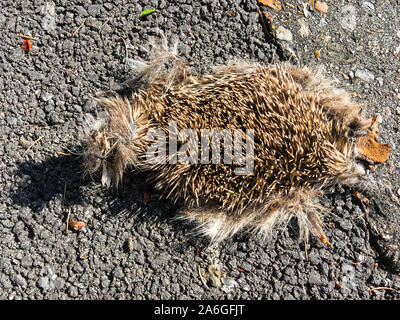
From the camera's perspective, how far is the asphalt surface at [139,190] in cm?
295

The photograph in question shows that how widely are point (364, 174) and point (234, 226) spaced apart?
107cm

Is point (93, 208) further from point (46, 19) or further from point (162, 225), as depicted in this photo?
point (46, 19)

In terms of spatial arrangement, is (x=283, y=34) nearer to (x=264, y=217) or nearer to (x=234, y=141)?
(x=234, y=141)

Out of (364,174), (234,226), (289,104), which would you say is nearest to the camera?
(289,104)

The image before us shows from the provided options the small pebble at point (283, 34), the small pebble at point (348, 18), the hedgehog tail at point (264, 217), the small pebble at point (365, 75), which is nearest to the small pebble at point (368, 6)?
the small pebble at point (348, 18)

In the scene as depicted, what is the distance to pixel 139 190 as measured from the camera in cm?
306

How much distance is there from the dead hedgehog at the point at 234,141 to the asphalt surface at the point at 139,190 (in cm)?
18

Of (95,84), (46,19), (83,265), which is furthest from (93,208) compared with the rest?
(46,19)

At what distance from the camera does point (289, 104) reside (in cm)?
277

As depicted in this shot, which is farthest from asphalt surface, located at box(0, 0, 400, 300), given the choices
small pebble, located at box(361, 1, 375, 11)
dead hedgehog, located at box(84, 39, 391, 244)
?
small pebble, located at box(361, 1, 375, 11)

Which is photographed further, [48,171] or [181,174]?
[48,171]

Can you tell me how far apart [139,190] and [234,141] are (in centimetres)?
83

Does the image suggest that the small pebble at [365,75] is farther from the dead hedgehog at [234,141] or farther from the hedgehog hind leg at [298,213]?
the hedgehog hind leg at [298,213]

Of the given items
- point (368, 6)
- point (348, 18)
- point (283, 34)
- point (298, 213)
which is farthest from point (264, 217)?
point (368, 6)
